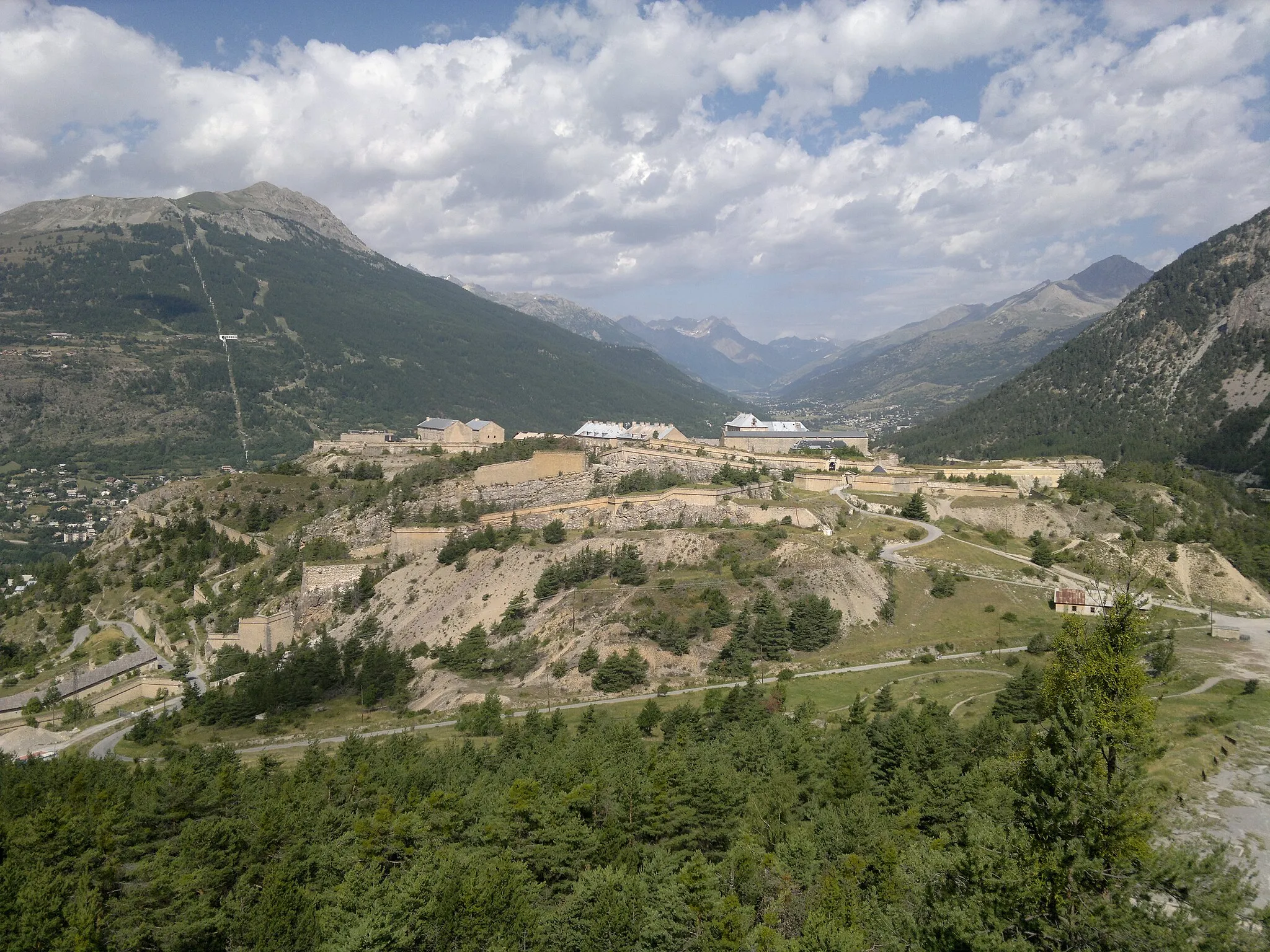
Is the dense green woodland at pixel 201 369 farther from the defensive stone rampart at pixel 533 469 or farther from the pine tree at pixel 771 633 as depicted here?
the pine tree at pixel 771 633

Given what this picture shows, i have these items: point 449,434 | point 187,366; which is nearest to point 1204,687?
point 449,434

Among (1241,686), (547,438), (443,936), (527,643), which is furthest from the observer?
(547,438)

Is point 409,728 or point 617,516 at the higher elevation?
point 617,516

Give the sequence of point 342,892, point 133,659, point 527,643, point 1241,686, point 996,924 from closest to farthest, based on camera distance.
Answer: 1. point 996,924
2. point 342,892
3. point 1241,686
4. point 527,643
5. point 133,659

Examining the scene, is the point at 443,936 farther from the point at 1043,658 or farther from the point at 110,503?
the point at 110,503

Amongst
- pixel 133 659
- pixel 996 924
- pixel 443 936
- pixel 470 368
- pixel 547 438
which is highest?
pixel 470 368

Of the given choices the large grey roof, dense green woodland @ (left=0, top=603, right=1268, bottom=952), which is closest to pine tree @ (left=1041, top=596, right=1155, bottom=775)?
dense green woodland @ (left=0, top=603, right=1268, bottom=952)

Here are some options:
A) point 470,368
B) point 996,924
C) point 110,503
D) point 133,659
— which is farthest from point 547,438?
point 470,368
